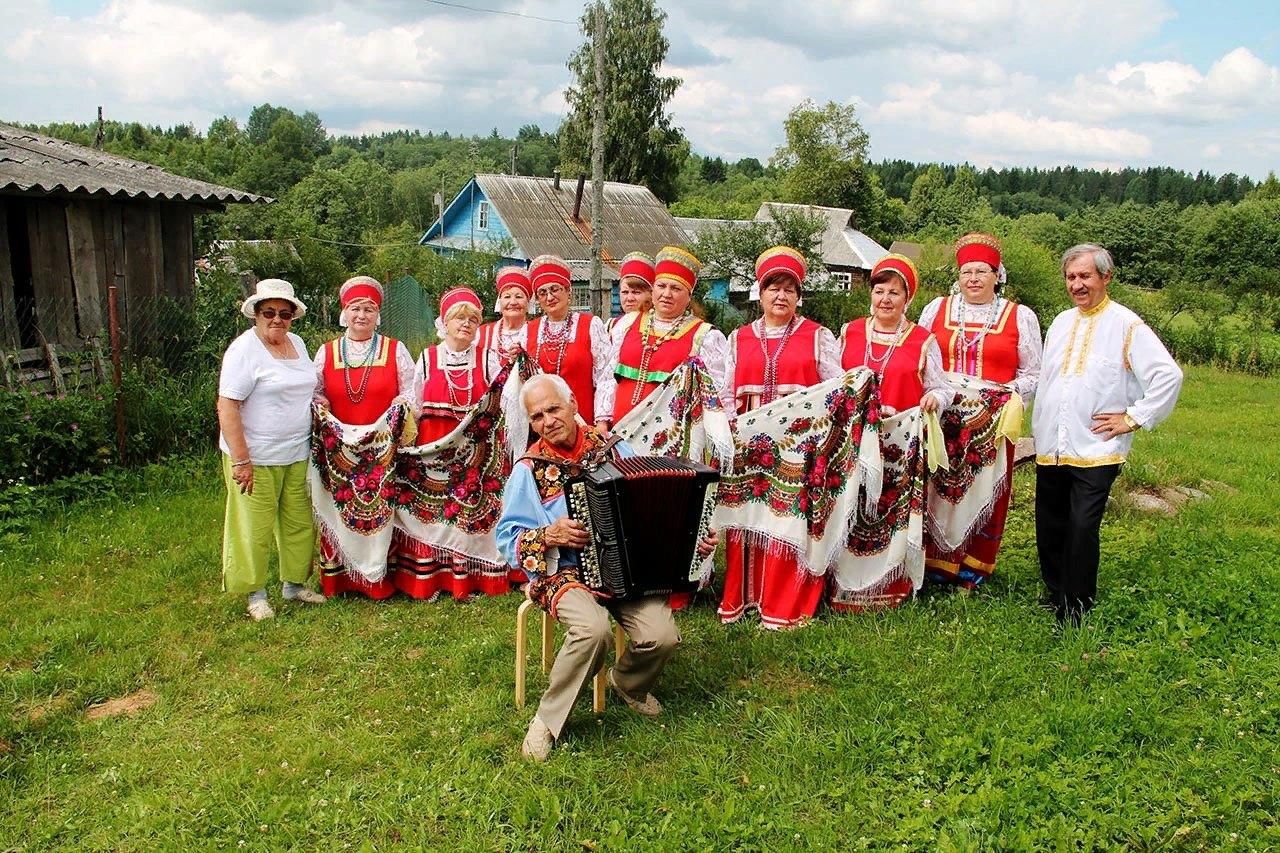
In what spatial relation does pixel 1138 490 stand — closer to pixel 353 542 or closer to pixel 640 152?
pixel 353 542

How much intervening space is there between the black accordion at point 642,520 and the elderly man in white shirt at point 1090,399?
2057 millimetres

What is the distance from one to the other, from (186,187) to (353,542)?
5.56 meters

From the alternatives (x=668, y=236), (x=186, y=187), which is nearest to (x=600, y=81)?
(x=186, y=187)

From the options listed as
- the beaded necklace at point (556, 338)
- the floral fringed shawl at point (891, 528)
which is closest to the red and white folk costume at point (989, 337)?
the floral fringed shawl at point (891, 528)

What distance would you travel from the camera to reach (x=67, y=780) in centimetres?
362

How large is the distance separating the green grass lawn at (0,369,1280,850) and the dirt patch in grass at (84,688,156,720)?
40mm

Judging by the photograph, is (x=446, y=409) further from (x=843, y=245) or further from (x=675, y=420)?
(x=843, y=245)

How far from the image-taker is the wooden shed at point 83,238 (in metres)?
7.77

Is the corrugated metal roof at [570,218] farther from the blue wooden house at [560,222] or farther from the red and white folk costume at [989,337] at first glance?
the red and white folk costume at [989,337]

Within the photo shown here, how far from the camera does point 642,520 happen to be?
362 centimetres

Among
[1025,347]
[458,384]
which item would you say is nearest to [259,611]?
[458,384]

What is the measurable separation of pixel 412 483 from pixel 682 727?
7.89 ft

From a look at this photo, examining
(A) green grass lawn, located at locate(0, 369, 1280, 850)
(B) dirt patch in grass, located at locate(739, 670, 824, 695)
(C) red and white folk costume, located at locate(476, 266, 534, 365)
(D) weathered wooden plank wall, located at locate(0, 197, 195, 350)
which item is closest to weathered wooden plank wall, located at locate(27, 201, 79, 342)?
(D) weathered wooden plank wall, located at locate(0, 197, 195, 350)

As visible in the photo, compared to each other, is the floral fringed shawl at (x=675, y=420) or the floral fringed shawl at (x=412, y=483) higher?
the floral fringed shawl at (x=675, y=420)
